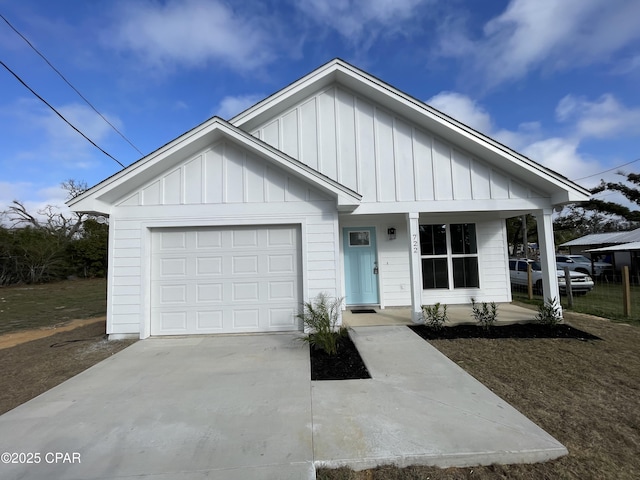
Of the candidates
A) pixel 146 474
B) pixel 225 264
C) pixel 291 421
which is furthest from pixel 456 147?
pixel 146 474

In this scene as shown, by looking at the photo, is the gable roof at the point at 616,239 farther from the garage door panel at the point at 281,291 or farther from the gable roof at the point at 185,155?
the garage door panel at the point at 281,291

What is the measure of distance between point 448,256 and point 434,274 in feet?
2.17

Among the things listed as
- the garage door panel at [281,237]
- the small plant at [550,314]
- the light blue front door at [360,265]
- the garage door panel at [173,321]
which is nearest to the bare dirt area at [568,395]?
the small plant at [550,314]

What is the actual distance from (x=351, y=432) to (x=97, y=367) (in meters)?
4.23

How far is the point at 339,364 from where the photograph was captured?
487 centimetres

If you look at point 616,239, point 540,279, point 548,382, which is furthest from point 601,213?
point 548,382

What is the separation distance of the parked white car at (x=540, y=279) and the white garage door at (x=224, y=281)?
10.6m

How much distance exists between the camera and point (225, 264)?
675 centimetres

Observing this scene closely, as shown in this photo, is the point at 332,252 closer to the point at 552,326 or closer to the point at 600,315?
the point at 552,326

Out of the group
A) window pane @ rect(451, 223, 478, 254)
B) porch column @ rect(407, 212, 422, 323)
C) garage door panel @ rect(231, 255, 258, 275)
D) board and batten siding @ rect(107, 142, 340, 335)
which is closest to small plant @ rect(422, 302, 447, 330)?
porch column @ rect(407, 212, 422, 323)

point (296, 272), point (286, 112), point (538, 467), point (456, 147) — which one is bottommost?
point (538, 467)

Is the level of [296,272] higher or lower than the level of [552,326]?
higher

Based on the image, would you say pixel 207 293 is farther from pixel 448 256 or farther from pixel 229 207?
pixel 448 256

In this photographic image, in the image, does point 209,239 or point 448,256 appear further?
point 448,256
